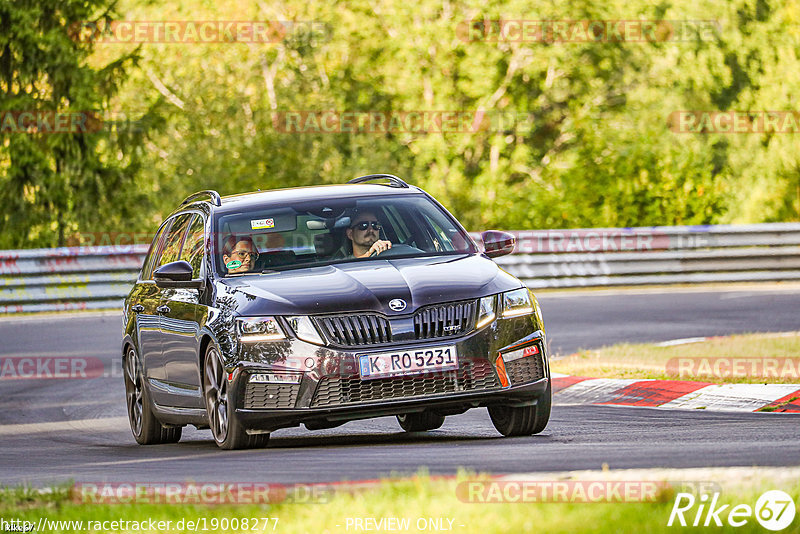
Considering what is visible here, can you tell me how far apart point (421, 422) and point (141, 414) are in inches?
82.3

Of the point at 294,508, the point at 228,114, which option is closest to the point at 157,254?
the point at 294,508

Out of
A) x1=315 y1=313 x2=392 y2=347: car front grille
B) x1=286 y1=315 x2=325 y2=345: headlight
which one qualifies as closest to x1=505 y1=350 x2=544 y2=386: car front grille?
x1=315 y1=313 x2=392 y2=347: car front grille

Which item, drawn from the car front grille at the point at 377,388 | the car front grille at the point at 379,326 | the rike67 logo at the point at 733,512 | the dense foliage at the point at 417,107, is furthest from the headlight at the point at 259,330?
the dense foliage at the point at 417,107

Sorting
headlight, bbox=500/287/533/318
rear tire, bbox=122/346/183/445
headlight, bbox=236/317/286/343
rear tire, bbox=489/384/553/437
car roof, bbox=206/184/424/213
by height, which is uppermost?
car roof, bbox=206/184/424/213

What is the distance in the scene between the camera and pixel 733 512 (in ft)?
17.7

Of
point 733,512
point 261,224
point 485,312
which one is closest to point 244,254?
point 261,224

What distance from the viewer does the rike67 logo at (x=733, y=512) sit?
526 cm

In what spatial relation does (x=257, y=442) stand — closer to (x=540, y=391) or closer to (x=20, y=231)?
(x=540, y=391)

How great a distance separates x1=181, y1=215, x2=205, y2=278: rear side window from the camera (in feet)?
33.9

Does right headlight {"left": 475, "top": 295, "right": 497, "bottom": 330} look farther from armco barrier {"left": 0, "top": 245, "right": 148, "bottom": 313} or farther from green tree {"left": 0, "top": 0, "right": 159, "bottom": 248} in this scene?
green tree {"left": 0, "top": 0, "right": 159, "bottom": 248}

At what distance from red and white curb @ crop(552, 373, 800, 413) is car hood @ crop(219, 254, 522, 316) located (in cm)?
257

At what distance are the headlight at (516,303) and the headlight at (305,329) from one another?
1.11m

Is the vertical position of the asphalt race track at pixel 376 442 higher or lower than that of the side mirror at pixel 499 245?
lower

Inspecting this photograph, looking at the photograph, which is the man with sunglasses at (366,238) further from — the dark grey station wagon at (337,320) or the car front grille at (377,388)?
the car front grille at (377,388)
